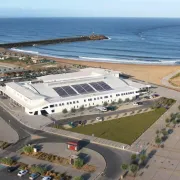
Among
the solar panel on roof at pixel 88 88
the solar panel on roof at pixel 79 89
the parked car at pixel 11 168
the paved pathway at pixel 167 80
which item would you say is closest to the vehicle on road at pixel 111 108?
the solar panel on roof at pixel 88 88

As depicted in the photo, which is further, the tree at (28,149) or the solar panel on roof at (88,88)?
the solar panel on roof at (88,88)

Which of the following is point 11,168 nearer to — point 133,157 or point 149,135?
point 133,157

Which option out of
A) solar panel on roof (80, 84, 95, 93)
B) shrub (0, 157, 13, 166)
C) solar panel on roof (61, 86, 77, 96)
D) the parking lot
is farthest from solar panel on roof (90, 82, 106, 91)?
the parking lot

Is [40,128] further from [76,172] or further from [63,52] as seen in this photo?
[63,52]

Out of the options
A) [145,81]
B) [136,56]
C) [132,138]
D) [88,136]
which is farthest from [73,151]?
[136,56]

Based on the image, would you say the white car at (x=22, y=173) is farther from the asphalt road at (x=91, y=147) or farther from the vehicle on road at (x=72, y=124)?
the vehicle on road at (x=72, y=124)
